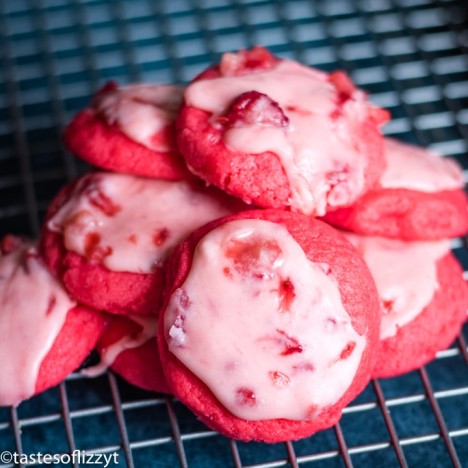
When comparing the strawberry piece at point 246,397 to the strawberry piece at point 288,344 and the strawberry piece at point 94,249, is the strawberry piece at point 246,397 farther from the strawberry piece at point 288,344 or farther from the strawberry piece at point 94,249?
the strawberry piece at point 94,249

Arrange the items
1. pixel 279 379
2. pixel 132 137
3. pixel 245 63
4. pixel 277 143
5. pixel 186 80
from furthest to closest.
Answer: pixel 186 80
pixel 245 63
pixel 132 137
pixel 277 143
pixel 279 379

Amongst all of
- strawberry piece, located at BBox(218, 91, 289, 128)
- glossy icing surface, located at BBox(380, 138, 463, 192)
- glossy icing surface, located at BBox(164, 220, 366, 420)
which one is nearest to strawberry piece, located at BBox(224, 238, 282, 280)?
glossy icing surface, located at BBox(164, 220, 366, 420)

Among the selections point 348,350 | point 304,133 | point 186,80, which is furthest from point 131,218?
point 186,80

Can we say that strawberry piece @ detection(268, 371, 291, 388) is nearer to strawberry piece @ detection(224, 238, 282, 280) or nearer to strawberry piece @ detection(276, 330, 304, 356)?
strawberry piece @ detection(276, 330, 304, 356)

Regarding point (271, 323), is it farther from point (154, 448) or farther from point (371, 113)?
point (371, 113)

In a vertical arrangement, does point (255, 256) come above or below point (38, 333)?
above

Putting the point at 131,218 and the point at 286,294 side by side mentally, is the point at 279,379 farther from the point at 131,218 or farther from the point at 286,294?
the point at 131,218
